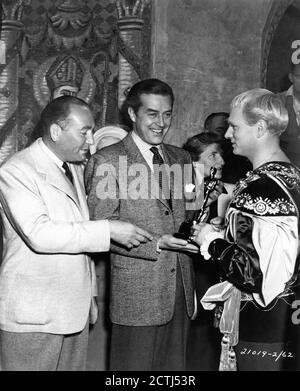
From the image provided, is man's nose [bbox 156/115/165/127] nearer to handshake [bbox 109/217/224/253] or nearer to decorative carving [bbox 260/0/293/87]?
handshake [bbox 109/217/224/253]

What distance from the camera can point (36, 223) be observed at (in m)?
3.29

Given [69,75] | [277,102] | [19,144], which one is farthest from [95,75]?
[277,102]

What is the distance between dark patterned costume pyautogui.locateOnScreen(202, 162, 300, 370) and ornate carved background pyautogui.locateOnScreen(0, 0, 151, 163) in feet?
8.32

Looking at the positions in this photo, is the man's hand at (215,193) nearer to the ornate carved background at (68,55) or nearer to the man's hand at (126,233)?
the man's hand at (126,233)

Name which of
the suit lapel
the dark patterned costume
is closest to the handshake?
the dark patterned costume

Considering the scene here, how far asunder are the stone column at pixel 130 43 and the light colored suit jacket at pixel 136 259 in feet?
5.59

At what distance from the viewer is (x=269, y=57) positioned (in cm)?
584

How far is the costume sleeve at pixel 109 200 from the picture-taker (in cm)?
373

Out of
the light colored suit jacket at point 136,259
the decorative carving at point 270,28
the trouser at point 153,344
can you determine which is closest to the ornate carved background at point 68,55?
the decorative carving at point 270,28

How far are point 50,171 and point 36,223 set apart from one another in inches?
13.2

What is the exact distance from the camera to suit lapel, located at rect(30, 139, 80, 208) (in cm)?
344

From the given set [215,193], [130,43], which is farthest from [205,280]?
[130,43]

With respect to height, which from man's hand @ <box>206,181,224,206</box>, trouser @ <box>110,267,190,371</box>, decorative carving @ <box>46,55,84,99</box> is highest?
decorative carving @ <box>46,55,84,99</box>

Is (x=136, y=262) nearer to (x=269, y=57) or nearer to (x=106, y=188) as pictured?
(x=106, y=188)
